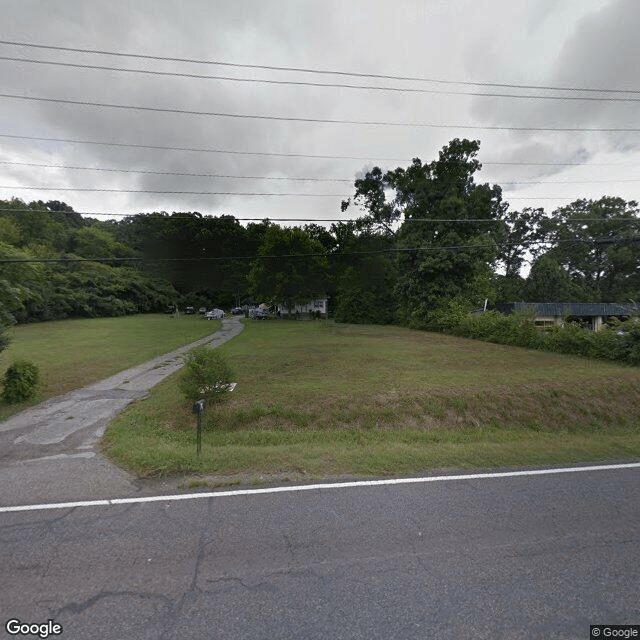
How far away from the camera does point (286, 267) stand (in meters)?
36.4

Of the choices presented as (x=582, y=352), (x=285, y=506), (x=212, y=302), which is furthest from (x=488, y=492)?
(x=212, y=302)

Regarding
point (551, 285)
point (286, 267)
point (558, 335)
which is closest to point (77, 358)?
point (558, 335)

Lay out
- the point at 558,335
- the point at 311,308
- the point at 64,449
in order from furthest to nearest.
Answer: the point at 311,308, the point at 558,335, the point at 64,449

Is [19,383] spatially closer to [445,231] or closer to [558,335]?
[558,335]

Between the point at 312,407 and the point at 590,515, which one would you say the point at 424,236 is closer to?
the point at 312,407

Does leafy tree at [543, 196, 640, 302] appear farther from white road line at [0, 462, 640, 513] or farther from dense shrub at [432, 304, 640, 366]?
white road line at [0, 462, 640, 513]

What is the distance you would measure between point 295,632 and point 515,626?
1.44 meters

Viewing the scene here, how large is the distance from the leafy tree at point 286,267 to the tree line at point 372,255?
13 centimetres

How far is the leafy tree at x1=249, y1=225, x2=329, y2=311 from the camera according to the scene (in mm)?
35750

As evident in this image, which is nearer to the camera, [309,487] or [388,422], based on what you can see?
[309,487]

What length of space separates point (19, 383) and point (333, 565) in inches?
362

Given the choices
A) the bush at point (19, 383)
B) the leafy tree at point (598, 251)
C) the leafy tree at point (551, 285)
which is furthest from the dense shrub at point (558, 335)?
the leafy tree at point (598, 251)

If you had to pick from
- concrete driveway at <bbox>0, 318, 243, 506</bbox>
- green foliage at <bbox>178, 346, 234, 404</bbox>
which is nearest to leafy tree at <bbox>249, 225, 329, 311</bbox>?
concrete driveway at <bbox>0, 318, 243, 506</bbox>

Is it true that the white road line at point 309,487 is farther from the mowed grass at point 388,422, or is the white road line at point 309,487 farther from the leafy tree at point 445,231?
the leafy tree at point 445,231
